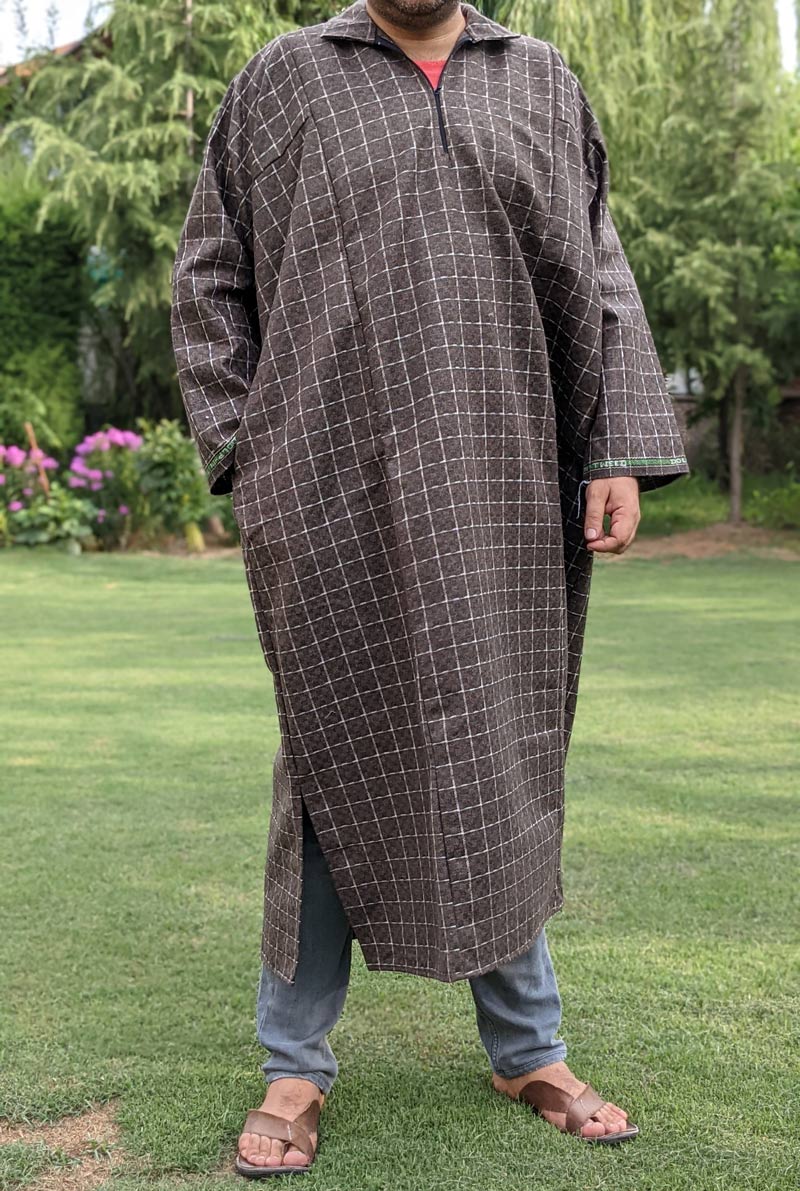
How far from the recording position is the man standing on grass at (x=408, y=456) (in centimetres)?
199

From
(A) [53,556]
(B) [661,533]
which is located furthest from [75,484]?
(B) [661,533]

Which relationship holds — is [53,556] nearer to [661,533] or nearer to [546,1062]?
[661,533]

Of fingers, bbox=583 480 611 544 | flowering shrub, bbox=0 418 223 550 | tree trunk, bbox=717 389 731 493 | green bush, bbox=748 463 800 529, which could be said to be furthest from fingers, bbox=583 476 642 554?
tree trunk, bbox=717 389 731 493

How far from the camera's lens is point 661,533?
14.1m

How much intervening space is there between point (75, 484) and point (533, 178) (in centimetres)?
1119

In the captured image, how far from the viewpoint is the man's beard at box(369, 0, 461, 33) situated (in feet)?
6.60

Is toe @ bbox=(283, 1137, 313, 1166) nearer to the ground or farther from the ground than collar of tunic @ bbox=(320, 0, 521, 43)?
nearer to the ground

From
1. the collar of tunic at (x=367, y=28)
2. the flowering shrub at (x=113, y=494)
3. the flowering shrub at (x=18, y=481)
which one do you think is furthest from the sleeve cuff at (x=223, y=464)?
the flowering shrub at (x=18, y=481)

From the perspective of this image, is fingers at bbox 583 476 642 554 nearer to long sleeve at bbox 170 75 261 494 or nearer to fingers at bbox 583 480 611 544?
fingers at bbox 583 480 611 544

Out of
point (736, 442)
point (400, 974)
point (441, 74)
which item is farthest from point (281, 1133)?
point (736, 442)

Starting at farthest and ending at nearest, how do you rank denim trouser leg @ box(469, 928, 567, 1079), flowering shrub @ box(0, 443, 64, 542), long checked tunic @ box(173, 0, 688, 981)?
flowering shrub @ box(0, 443, 64, 542), denim trouser leg @ box(469, 928, 567, 1079), long checked tunic @ box(173, 0, 688, 981)

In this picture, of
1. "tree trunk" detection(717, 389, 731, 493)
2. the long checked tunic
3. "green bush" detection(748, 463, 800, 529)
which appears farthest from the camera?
"tree trunk" detection(717, 389, 731, 493)

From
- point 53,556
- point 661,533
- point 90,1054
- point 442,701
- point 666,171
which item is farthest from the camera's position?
point 661,533

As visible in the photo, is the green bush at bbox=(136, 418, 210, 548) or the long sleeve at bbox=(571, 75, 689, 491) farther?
the green bush at bbox=(136, 418, 210, 548)
